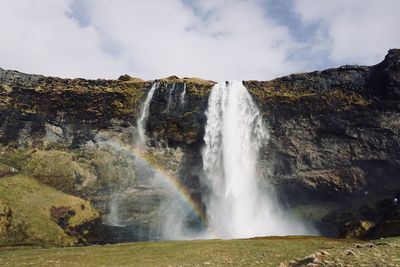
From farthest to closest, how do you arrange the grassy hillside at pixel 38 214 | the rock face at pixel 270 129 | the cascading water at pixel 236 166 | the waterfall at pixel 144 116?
1. the waterfall at pixel 144 116
2. the cascading water at pixel 236 166
3. the rock face at pixel 270 129
4. the grassy hillside at pixel 38 214

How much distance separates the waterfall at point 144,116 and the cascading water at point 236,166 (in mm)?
13653

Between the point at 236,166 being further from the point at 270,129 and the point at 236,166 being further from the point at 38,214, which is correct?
the point at 38,214

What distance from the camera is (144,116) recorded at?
103 m

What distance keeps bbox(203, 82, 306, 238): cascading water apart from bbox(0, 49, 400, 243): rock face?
7.63 ft

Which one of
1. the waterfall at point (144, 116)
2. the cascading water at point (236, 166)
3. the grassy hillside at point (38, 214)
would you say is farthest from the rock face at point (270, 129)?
the grassy hillside at point (38, 214)

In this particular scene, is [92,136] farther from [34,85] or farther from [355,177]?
[355,177]

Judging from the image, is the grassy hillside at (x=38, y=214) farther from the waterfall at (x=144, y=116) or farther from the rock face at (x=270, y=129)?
the waterfall at (x=144, y=116)

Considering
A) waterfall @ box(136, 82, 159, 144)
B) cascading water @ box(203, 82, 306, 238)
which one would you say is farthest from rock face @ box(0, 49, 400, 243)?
cascading water @ box(203, 82, 306, 238)

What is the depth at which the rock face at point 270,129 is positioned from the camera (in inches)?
3716

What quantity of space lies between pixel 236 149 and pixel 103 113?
3173cm

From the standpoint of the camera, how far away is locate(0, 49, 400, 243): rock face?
310 ft

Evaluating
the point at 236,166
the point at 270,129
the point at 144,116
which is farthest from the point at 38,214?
the point at 270,129

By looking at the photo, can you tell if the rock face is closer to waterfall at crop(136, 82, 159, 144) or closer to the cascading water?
waterfall at crop(136, 82, 159, 144)

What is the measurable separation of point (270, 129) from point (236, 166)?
10.7 m
